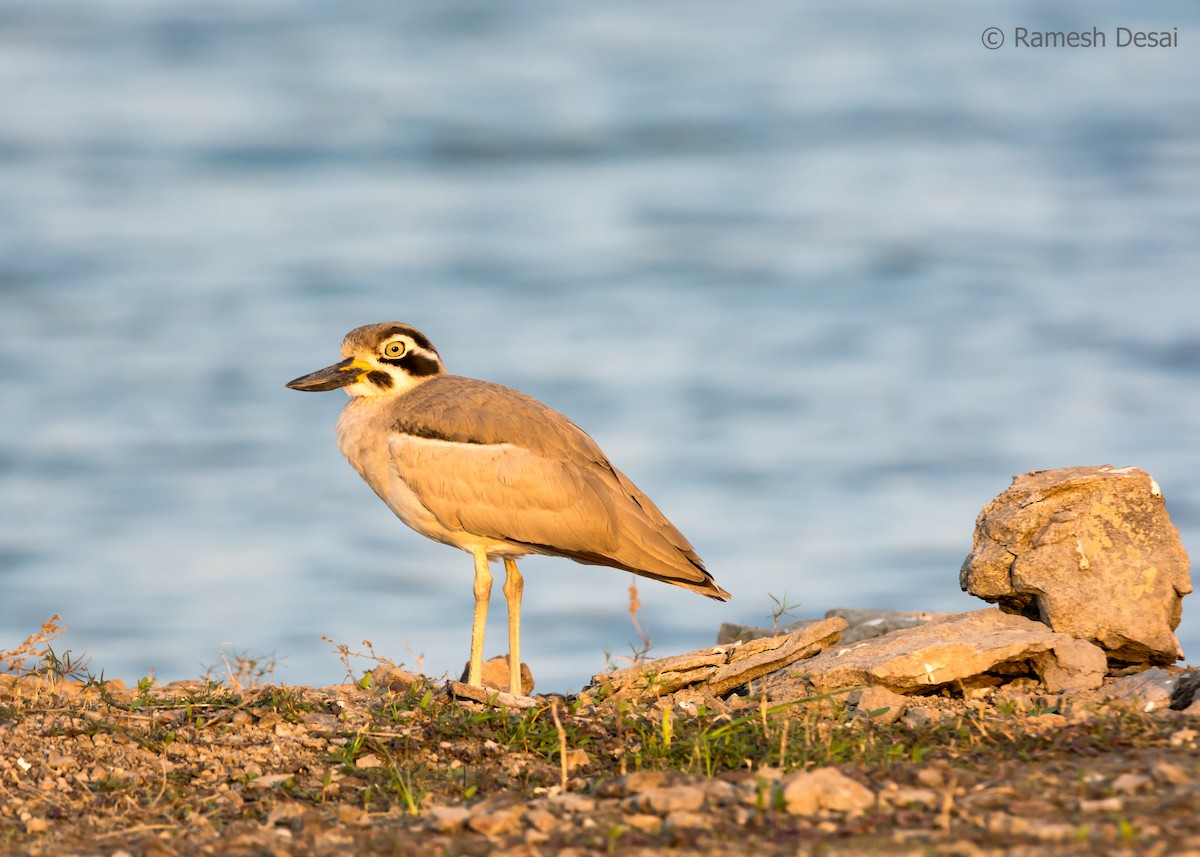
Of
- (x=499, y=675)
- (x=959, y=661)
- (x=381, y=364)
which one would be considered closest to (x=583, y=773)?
(x=959, y=661)

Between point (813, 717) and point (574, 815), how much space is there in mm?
1500

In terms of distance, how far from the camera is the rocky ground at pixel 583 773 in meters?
4.76

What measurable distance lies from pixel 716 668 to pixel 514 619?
1.61 meters

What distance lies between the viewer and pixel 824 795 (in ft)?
16.2

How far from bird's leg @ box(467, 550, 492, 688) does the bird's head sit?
1166 millimetres

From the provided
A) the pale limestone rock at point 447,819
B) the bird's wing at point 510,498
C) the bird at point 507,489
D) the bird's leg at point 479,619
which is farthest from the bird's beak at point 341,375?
the pale limestone rock at point 447,819

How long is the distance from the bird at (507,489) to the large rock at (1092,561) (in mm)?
1716

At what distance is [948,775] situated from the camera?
5.25 metres

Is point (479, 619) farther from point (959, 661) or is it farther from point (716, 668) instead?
point (959, 661)

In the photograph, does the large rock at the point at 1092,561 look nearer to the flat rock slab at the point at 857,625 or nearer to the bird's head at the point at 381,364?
the flat rock slab at the point at 857,625

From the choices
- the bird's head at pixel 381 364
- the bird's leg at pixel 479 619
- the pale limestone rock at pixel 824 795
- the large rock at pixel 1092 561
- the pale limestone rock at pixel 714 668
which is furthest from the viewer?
the bird's head at pixel 381 364

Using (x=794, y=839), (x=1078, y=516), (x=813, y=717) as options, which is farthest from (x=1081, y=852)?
(x=1078, y=516)

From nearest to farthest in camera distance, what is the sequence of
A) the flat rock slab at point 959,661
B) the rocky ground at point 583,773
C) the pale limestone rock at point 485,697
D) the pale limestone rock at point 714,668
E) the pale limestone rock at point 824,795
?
1. the rocky ground at point 583,773
2. the pale limestone rock at point 824,795
3. the flat rock slab at point 959,661
4. the pale limestone rock at point 485,697
5. the pale limestone rock at point 714,668

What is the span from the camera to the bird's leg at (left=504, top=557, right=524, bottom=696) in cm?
825
